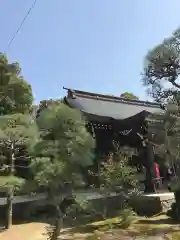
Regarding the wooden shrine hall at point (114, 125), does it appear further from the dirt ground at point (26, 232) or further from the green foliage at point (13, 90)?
the dirt ground at point (26, 232)

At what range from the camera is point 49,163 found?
8742 millimetres

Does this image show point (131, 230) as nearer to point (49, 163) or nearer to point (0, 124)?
point (49, 163)

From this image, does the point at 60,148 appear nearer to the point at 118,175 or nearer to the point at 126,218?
the point at 118,175

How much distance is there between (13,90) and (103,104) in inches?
219

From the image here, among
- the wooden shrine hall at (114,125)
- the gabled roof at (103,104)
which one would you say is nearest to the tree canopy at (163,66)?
the wooden shrine hall at (114,125)

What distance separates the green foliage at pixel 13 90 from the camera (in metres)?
14.9

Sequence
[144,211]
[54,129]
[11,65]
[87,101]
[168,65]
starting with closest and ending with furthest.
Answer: [54,129], [168,65], [144,211], [11,65], [87,101]

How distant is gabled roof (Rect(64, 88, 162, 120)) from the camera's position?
16.1 m

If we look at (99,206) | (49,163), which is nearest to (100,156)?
(99,206)

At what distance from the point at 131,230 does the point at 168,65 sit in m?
5.28

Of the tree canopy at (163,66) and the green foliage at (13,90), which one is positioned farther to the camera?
the green foliage at (13,90)

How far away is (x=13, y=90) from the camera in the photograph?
50.3 ft

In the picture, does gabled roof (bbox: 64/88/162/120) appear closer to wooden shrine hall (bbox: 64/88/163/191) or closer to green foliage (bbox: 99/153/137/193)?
wooden shrine hall (bbox: 64/88/163/191)

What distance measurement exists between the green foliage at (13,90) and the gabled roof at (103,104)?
2.22 metres
